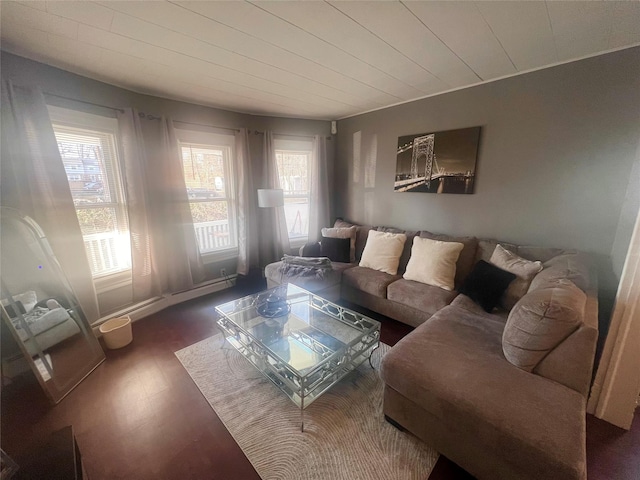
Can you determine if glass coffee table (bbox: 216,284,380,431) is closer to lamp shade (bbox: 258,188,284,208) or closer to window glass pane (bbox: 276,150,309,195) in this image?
lamp shade (bbox: 258,188,284,208)

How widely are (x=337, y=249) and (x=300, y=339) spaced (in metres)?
1.48

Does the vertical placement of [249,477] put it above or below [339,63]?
below

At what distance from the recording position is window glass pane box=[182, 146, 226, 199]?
306 centimetres

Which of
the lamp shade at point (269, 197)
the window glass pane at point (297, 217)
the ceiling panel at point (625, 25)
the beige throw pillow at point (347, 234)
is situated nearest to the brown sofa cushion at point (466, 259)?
the beige throw pillow at point (347, 234)

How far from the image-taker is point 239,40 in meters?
1.61

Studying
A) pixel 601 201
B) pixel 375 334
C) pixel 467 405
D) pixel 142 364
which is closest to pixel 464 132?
pixel 601 201

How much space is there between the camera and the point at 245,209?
134 inches

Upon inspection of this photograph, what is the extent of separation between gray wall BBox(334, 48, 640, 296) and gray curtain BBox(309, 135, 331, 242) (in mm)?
1140

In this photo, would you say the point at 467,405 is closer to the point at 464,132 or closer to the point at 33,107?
the point at 464,132

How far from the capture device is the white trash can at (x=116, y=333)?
Result: 2222 millimetres

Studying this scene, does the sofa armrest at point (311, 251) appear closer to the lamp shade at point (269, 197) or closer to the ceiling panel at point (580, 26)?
the lamp shade at point (269, 197)

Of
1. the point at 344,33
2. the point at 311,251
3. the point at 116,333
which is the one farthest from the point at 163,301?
the point at 344,33

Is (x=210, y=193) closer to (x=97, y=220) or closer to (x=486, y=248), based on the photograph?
(x=97, y=220)

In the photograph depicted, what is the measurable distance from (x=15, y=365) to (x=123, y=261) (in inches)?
43.8
